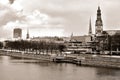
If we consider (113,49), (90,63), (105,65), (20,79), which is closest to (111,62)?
(105,65)

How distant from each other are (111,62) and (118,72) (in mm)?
9483

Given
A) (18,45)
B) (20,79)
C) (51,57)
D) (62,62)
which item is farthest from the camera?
(18,45)

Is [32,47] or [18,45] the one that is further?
[18,45]

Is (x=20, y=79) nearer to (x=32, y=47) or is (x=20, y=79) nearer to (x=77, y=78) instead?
(x=77, y=78)

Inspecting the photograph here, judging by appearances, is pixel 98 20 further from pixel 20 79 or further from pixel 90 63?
pixel 20 79

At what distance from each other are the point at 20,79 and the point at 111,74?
1295 centimetres

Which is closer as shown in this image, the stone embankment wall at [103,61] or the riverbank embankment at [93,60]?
the stone embankment wall at [103,61]

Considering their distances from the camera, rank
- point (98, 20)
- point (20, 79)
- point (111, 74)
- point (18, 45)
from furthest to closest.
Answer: point (18, 45) < point (98, 20) < point (111, 74) < point (20, 79)

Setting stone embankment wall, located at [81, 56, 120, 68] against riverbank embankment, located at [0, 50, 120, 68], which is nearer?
stone embankment wall, located at [81, 56, 120, 68]

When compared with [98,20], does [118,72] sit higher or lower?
lower

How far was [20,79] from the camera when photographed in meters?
45.1

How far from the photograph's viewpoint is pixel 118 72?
50.6 m

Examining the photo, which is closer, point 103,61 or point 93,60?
point 103,61

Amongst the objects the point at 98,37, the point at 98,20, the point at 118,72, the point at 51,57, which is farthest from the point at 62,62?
the point at 98,20
